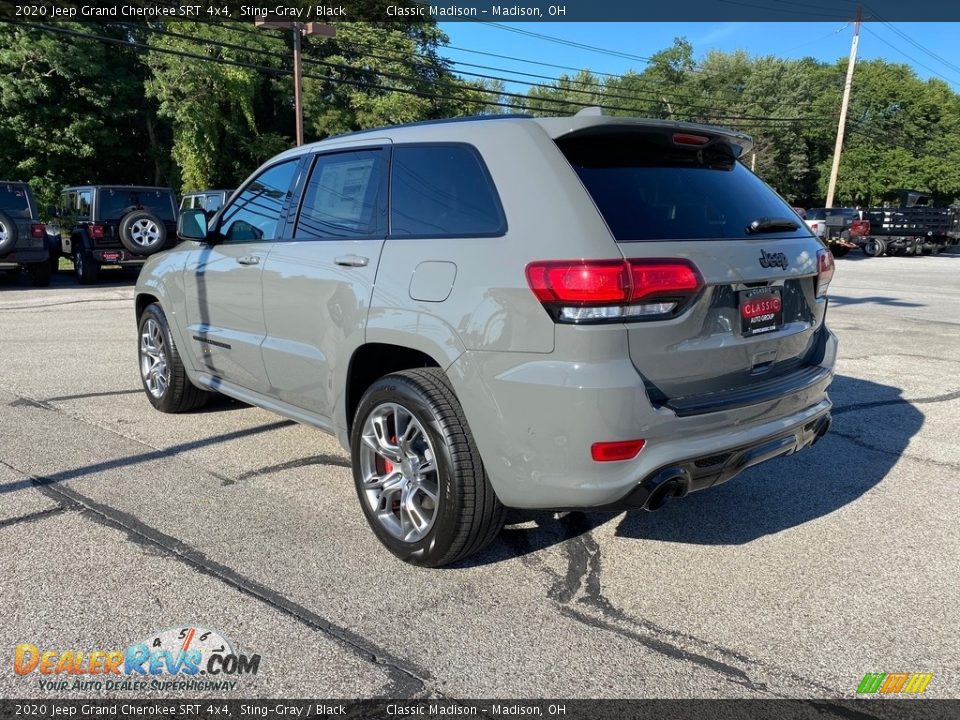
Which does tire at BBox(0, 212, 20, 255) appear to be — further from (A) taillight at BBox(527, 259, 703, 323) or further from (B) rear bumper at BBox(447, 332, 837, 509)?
(A) taillight at BBox(527, 259, 703, 323)

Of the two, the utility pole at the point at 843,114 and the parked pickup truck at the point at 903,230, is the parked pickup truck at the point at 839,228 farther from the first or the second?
the utility pole at the point at 843,114

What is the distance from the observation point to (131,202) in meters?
15.6

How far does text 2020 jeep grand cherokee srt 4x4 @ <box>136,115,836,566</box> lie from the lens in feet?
8.72

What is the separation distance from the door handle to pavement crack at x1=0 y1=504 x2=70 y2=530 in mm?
1853

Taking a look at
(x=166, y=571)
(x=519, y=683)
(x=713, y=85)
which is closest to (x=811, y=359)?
(x=519, y=683)

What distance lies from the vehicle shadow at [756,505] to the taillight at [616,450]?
89cm

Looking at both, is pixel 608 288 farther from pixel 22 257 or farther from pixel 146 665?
pixel 22 257

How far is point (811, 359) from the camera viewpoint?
11.4ft

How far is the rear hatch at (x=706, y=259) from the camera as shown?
2736 mm

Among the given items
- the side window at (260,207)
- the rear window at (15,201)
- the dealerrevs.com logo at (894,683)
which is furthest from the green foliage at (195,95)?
the dealerrevs.com logo at (894,683)

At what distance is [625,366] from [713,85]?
62.3m

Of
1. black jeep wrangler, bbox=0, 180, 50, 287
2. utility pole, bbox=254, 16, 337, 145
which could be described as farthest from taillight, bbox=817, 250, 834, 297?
utility pole, bbox=254, 16, 337, 145

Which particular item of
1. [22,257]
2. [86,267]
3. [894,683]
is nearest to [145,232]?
[86,267]

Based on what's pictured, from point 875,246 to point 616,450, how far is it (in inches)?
1239
